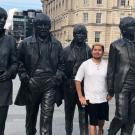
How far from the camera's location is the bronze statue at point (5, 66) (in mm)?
6535

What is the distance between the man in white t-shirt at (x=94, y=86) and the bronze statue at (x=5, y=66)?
4.87 feet

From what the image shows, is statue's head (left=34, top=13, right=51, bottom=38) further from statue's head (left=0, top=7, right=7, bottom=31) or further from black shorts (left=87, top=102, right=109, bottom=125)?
black shorts (left=87, top=102, right=109, bottom=125)

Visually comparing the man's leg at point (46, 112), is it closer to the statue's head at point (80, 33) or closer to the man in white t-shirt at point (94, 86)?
the man in white t-shirt at point (94, 86)

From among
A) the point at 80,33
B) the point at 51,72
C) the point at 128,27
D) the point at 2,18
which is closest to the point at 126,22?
the point at 128,27

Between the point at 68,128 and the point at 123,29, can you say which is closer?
the point at 123,29

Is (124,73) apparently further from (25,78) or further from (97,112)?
(25,78)

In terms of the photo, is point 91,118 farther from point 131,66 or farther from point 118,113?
point 131,66

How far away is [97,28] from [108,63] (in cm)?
8443

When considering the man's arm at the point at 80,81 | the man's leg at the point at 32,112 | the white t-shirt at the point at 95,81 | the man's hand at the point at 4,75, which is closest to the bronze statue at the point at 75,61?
the man's arm at the point at 80,81

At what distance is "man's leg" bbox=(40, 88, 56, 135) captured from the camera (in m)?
7.29

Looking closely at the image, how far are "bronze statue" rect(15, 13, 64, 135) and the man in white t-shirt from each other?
1.59ft

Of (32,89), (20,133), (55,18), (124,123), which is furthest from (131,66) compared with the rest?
(55,18)

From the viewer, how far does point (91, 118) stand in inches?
307

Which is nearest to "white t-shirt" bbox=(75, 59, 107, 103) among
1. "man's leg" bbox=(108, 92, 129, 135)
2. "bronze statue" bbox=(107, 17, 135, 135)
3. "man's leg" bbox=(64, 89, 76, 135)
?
"bronze statue" bbox=(107, 17, 135, 135)
